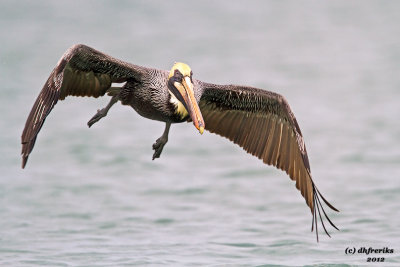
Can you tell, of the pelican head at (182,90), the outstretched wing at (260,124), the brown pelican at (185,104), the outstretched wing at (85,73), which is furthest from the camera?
the outstretched wing at (260,124)

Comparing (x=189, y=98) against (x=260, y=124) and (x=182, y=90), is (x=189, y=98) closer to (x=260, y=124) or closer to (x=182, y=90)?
(x=182, y=90)

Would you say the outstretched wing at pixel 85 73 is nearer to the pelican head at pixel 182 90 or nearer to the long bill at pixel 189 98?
the pelican head at pixel 182 90

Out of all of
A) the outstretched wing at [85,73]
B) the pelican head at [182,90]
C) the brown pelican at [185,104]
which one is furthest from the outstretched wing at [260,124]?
the outstretched wing at [85,73]

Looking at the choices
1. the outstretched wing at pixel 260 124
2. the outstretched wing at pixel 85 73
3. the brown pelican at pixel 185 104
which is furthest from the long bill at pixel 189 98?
the outstretched wing at pixel 260 124

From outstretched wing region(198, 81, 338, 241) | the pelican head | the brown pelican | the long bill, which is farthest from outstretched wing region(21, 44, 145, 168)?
outstretched wing region(198, 81, 338, 241)

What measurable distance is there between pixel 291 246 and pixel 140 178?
20.4 feet

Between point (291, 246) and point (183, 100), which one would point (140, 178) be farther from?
point (183, 100)

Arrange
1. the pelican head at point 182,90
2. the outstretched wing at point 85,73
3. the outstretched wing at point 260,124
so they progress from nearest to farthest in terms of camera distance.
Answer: the outstretched wing at point 85,73
the pelican head at point 182,90
the outstretched wing at point 260,124

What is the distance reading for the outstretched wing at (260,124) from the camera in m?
13.4

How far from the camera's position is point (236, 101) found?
1380 cm

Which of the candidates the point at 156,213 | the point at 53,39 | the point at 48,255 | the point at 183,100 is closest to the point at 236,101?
the point at 183,100

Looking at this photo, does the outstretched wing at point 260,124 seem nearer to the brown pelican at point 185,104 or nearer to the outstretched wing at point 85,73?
the brown pelican at point 185,104

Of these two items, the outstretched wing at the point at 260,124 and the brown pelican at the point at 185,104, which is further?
the outstretched wing at the point at 260,124

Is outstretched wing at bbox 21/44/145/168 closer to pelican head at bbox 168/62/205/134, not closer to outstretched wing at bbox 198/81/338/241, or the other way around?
pelican head at bbox 168/62/205/134
